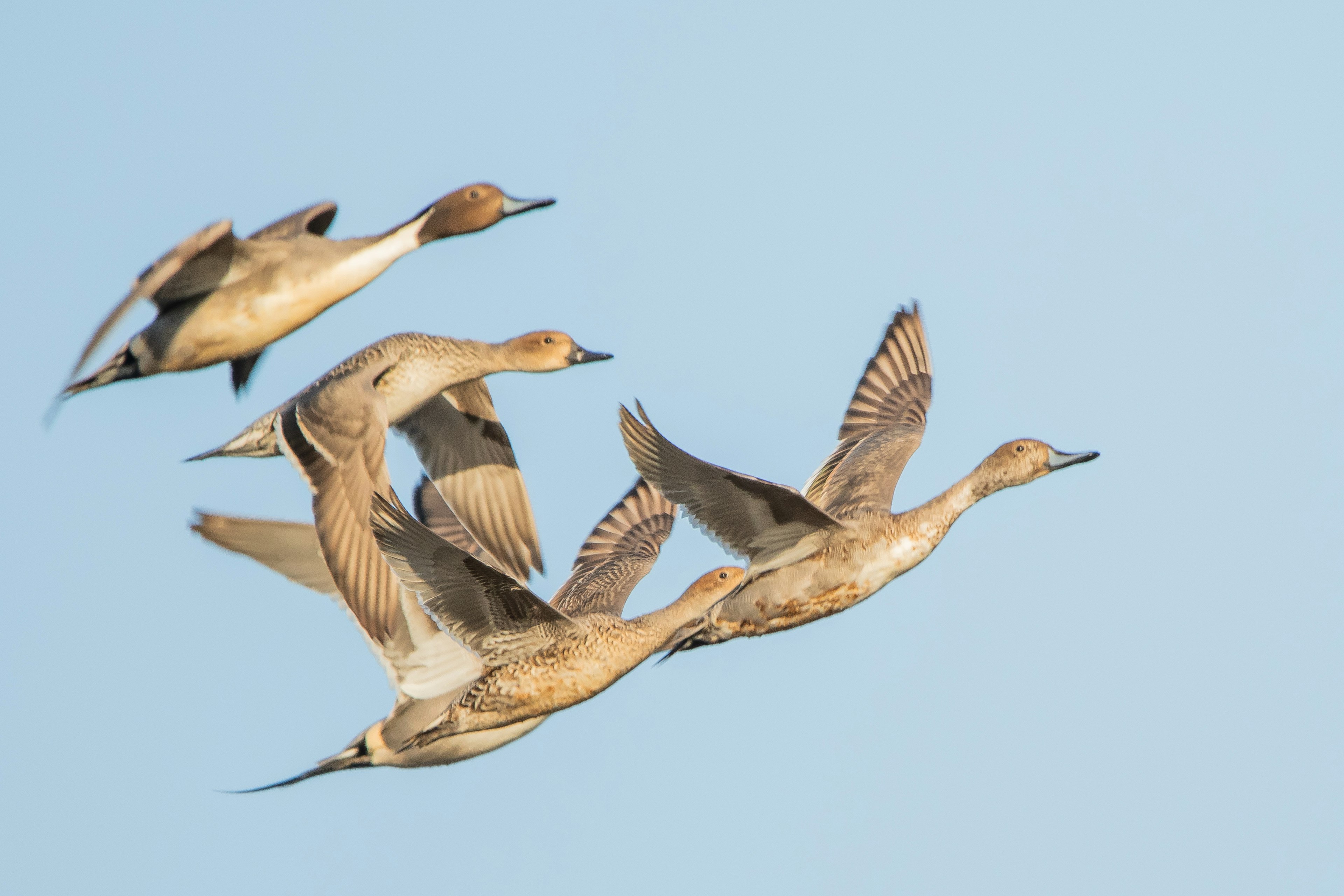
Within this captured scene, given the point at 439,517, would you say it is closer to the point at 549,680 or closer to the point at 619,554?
the point at 619,554

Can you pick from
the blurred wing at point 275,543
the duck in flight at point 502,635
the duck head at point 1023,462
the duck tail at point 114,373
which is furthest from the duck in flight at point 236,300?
the duck head at point 1023,462

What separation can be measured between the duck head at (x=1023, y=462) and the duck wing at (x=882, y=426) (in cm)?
80

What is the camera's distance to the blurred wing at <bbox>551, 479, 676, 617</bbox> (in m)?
13.2

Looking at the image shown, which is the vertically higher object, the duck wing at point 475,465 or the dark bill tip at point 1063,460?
the duck wing at point 475,465

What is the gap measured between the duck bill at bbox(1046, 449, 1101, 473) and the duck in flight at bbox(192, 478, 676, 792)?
10.7 feet

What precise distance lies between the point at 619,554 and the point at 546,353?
211 cm

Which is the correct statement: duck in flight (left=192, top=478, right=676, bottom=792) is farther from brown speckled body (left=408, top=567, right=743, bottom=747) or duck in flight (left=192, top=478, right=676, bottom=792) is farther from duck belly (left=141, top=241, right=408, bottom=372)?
duck belly (left=141, top=241, right=408, bottom=372)

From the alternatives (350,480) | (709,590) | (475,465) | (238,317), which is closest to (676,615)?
(709,590)

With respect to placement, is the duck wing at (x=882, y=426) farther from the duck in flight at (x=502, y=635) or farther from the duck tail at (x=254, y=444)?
the duck tail at (x=254, y=444)

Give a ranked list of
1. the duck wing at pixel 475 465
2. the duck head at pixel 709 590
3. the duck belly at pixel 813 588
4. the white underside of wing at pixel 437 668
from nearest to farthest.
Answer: the white underside of wing at pixel 437 668 < the duck belly at pixel 813 588 < the duck head at pixel 709 590 < the duck wing at pixel 475 465

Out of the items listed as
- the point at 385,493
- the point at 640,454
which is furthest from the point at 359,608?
the point at 640,454

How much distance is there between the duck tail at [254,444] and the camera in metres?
12.2

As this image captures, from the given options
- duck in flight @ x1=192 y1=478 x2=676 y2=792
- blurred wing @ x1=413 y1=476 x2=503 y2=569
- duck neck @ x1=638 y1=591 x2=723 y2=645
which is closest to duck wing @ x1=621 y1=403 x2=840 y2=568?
duck neck @ x1=638 y1=591 x2=723 y2=645

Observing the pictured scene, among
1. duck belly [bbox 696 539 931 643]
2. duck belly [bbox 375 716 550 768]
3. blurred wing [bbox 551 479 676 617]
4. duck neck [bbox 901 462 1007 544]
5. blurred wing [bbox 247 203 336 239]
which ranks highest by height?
blurred wing [bbox 247 203 336 239]
